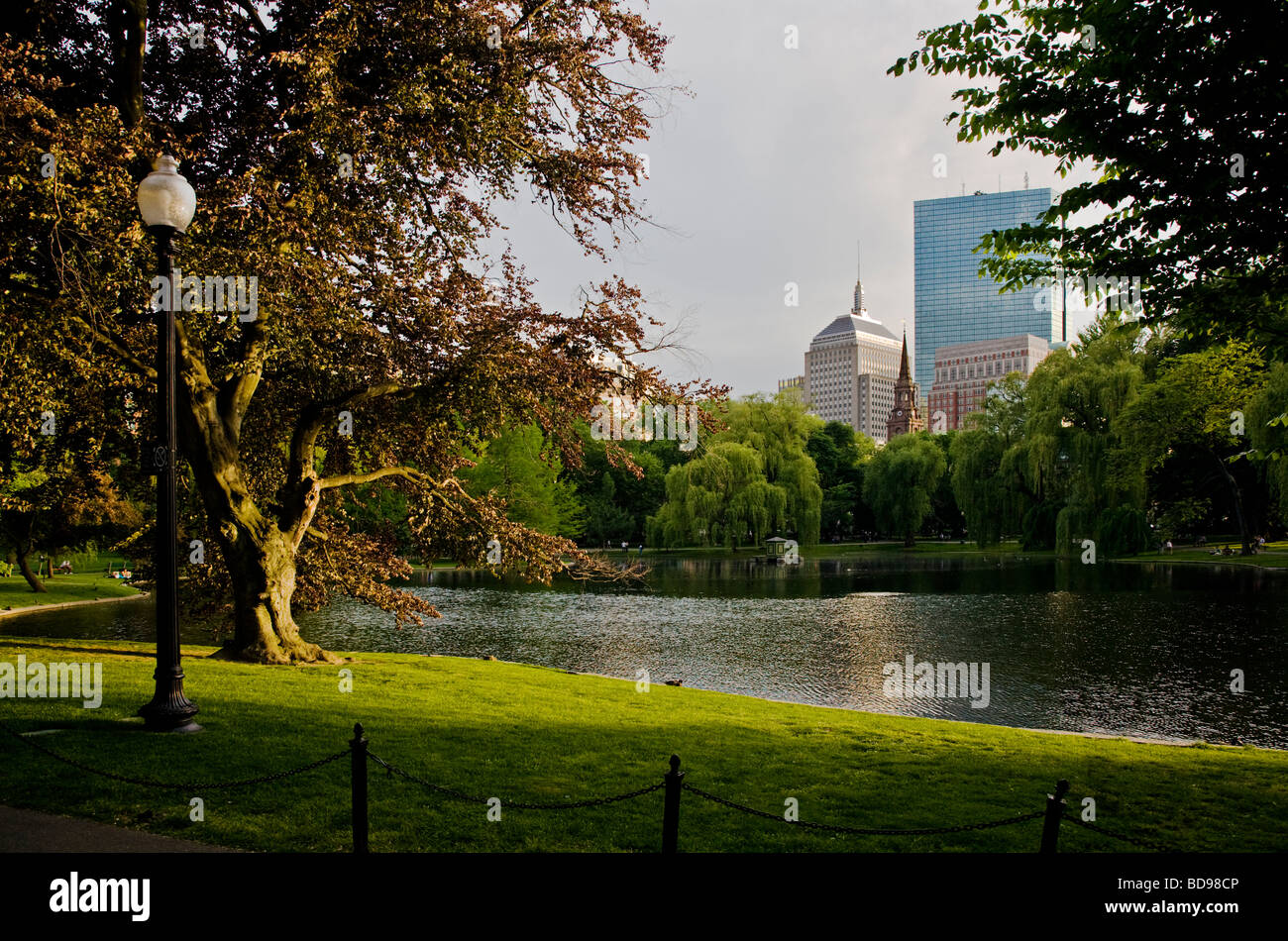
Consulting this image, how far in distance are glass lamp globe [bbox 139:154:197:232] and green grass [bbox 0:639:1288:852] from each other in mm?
4936

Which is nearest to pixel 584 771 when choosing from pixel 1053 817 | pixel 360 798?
pixel 360 798

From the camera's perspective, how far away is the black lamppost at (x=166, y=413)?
808 centimetres

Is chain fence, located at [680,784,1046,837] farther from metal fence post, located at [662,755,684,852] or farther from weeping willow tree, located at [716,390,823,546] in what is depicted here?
weeping willow tree, located at [716,390,823,546]

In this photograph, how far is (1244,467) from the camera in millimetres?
51219

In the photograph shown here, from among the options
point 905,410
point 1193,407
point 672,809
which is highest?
point 905,410

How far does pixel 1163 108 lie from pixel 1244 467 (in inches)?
2058

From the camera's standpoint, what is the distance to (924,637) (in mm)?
24188

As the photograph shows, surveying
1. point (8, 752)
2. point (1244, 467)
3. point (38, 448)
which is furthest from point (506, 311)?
point (1244, 467)

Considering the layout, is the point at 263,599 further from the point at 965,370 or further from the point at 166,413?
the point at 965,370

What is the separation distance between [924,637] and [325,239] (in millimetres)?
18997

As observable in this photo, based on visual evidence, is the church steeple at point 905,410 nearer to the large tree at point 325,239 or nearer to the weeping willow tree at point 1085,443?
the weeping willow tree at point 1085,443

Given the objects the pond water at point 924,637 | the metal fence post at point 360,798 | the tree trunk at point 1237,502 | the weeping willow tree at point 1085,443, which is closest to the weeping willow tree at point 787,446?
the weeping willow tree at point 1085,443

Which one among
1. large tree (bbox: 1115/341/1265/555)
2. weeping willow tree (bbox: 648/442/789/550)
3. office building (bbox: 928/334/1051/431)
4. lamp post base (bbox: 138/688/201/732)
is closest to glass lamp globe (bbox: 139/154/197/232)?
lamp post base (bbox: 138/688/201/732)

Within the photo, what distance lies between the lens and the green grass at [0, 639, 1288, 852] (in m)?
6.45
